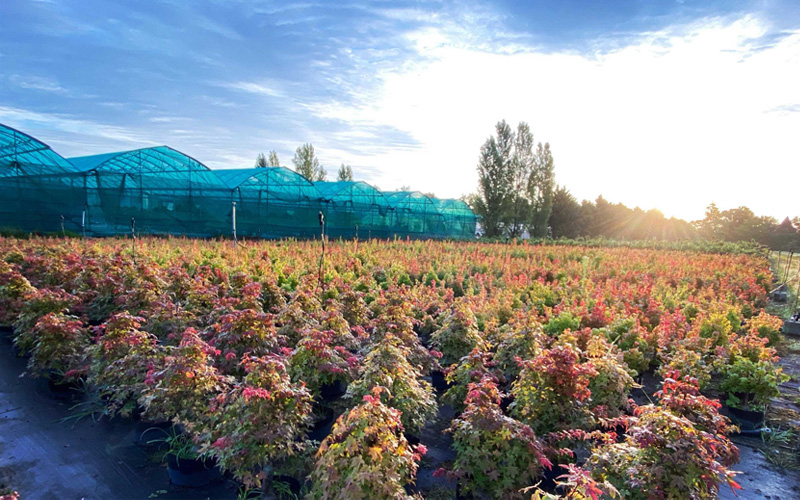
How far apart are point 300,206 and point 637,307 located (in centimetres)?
1840

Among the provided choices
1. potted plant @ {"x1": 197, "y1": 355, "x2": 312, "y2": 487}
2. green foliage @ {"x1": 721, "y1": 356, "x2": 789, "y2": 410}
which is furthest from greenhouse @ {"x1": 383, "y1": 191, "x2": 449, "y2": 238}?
potted plant @ {"x1": 197, "y1": 355, "x2": 312, "y2": 487}

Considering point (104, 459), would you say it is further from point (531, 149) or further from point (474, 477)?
point (531, 149)

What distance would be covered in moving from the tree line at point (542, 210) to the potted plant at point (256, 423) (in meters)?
30.0

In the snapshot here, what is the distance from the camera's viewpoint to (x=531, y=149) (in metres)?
34.0

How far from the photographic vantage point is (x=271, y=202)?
2131cm

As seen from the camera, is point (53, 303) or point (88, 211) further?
point (88, 211)

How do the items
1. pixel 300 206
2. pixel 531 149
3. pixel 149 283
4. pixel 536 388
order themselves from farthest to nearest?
pixel 531 149 → pixel 300 206 → pixel 149 283 → pixel 536 388

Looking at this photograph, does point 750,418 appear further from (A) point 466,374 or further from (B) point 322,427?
(B) point 322,427

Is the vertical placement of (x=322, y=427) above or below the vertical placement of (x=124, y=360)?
below

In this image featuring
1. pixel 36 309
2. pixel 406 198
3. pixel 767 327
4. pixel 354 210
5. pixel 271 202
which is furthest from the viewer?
pixel 406 198

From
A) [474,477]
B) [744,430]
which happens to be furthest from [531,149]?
[474,477]

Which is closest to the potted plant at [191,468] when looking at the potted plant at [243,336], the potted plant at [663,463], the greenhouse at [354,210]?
the potted plant at [243,336]

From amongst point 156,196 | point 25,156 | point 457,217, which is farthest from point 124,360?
point 457,217

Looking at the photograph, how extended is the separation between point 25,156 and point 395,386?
2118 centimetres
